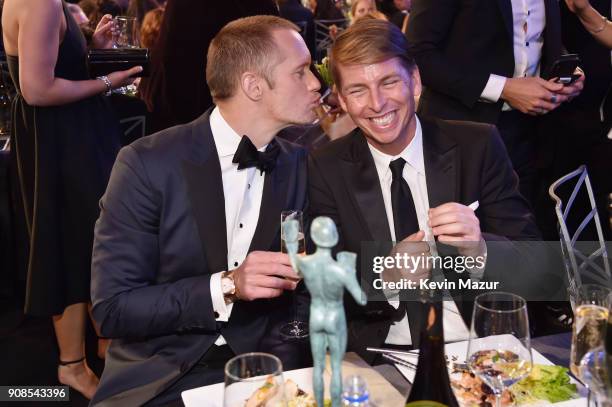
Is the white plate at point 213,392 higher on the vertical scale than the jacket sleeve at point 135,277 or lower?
lower

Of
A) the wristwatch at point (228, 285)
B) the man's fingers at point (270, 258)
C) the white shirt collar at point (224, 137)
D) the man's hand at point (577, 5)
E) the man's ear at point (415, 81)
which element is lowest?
the wristwatch at point (228, 285)

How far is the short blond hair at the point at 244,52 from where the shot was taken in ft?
6.77

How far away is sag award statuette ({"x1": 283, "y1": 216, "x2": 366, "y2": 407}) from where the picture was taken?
97 centimetres

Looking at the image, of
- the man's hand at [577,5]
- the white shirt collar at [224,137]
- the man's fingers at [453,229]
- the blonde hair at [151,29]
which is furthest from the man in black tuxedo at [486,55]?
the blonde hair at [151,29]

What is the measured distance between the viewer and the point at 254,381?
1.01 meters

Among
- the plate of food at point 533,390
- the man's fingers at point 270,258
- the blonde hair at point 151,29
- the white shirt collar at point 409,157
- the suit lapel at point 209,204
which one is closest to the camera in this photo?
the plate of food at point 533,390

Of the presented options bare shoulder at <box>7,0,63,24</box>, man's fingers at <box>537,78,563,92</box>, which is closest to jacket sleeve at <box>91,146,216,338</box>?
bare shoulder at <box>7,0,63,24</box>

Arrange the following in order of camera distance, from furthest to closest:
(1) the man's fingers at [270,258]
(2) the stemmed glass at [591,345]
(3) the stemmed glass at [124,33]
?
(3) the stemmed glass at [124,33]
(1) the man's fingers at [270,258]
(2) the stemmed glass at [591,345]

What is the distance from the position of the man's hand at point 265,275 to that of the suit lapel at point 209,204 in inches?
10.6

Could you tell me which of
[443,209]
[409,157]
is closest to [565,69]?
[409,157]

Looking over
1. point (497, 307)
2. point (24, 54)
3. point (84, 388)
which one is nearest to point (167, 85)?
point (24, 54)

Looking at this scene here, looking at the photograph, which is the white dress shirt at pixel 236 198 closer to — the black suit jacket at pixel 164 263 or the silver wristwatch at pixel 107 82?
the black suit jacket at pixel 164 263

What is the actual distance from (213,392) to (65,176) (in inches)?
76.7

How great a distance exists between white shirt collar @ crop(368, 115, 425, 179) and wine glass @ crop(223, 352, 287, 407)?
118cm
